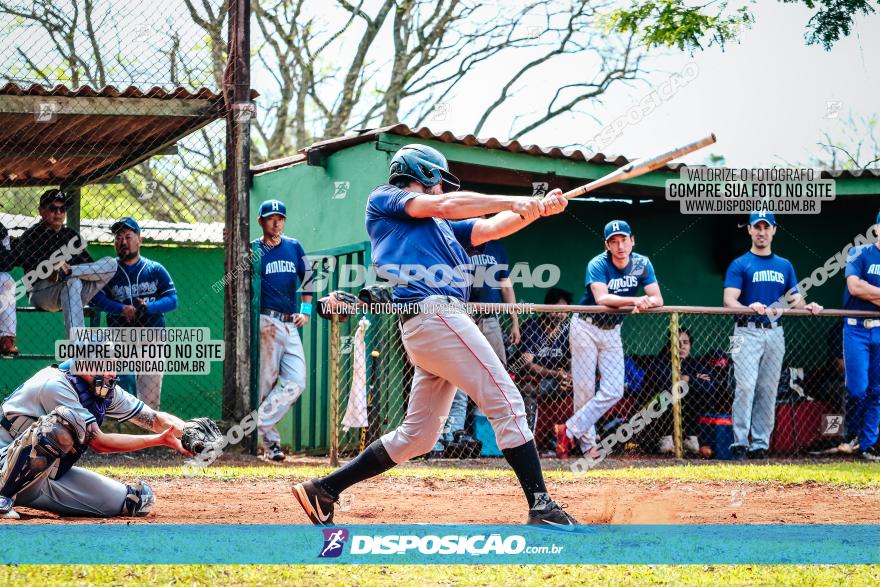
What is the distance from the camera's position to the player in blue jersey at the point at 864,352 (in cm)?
1002

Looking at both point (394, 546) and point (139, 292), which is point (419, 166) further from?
point (139, 292)

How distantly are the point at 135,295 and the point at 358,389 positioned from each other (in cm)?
223

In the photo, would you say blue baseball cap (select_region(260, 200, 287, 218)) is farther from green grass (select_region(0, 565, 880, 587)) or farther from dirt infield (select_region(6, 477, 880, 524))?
green grass (select_region(0, 565, 880, 587))

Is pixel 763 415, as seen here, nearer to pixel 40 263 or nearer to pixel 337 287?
pixel 337 287

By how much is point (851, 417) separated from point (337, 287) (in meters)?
5.31

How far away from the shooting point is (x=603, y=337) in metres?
9.74

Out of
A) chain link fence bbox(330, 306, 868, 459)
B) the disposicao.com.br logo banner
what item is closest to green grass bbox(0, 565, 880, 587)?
the disposicao.com.br logo banner

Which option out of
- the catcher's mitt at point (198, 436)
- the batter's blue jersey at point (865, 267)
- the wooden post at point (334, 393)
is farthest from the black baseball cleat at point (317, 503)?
the batter's blue jersey at point (865, 267)

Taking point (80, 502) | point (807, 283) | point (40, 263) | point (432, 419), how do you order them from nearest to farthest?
1. point (432, 419)
2. point (80, 502)
3. point (40, 263)
4. point (807, 283)

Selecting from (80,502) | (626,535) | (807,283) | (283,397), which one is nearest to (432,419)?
(626,535)

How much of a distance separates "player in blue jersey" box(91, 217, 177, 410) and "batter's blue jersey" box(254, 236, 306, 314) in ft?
2.90

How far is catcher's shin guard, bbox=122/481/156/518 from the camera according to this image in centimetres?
582

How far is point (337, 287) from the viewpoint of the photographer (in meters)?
10.6

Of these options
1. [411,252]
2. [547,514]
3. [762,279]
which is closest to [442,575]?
[547,514]
